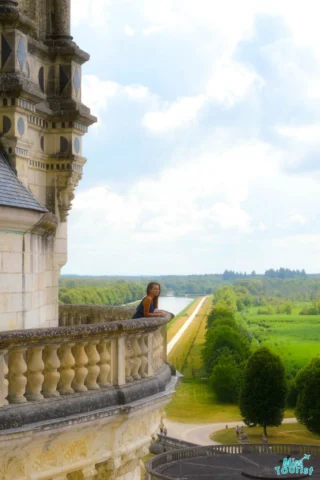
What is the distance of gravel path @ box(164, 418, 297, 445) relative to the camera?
56281 mm

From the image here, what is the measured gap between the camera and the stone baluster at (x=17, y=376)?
781cm

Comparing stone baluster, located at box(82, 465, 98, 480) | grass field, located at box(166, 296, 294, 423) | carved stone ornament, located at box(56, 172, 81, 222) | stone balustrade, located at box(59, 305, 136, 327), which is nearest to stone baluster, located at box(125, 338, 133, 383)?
stone baluster, located at box(82, 465, 98, 480)

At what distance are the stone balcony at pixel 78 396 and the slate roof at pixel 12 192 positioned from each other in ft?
7.20

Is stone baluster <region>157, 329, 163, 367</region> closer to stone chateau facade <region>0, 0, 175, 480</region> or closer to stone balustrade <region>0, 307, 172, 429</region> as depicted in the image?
stone chateau facade <region>0, 0, 175, 480</region>

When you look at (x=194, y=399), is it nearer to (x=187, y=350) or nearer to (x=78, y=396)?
(x=187, y=350)

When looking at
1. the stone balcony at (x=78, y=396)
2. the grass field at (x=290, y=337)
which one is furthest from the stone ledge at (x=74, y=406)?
the grass field at (x=290, y=337)

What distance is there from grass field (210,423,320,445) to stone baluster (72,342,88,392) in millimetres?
48216

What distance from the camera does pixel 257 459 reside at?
3238 centimetres

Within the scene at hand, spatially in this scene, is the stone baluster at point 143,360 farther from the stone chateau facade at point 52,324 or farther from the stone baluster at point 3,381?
the stone baluster at point 3,381

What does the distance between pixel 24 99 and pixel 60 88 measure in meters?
1.94

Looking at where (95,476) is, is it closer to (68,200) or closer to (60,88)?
(68,200)

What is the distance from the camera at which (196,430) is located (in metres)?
60.8

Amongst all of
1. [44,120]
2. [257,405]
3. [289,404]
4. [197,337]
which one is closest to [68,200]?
[44,120]

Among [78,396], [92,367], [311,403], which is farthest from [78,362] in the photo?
[311,403]
